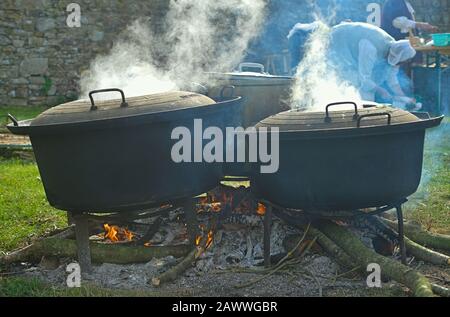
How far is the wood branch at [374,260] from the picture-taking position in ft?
10.7

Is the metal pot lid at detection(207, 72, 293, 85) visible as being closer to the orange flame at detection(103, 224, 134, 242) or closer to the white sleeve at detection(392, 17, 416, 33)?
the orange flame at detection(103, 224, 134, 242)

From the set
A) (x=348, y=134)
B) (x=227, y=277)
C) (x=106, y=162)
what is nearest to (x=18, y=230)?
(x=106, y=162)

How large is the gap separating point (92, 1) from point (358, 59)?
19.8ft

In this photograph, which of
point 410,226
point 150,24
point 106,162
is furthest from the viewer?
point 150,24

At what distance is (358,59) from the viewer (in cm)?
845

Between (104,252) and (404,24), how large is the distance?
288 inches

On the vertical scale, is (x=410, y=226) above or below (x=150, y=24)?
below

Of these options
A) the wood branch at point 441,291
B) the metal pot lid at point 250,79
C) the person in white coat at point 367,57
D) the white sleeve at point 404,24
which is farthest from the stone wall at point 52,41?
the wood branch at point 441,291

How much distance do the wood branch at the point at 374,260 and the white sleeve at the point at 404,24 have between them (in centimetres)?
655

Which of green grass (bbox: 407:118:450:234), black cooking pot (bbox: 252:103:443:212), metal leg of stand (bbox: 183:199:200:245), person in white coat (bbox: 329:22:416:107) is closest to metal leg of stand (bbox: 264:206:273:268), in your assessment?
black cooking pot (bbox: 252:103:443:212)

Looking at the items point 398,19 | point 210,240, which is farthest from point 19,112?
point 210,240

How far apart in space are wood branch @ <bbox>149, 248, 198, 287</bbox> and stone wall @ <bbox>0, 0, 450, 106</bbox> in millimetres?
8667

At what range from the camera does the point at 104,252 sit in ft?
13.3

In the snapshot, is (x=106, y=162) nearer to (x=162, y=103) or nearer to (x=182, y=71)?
(x=162, y=103)
